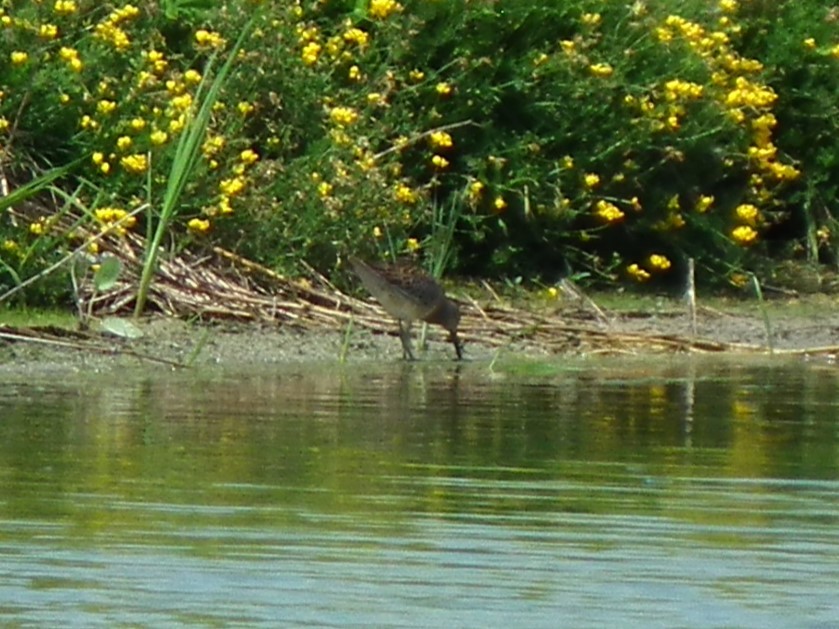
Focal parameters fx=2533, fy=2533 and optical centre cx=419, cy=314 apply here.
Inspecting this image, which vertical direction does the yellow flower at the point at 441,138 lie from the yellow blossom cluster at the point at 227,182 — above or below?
above

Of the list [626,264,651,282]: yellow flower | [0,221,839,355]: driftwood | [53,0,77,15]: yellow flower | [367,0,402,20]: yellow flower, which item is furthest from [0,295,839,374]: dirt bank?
[53,0,77,15]: yellow flower

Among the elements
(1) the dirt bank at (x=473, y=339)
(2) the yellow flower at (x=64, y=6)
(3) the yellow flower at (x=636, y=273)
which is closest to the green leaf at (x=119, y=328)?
(1) the dirt bank at (x=473, y=339)

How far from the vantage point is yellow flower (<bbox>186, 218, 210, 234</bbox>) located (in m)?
12.2

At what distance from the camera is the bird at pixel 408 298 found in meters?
11.5

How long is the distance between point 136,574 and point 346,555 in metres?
0.55

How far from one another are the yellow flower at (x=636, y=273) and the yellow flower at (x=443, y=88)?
1.60 metres

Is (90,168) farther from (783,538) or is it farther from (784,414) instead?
(783,538)

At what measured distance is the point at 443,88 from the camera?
1344 centimetres

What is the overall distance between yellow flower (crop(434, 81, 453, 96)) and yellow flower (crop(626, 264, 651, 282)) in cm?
160

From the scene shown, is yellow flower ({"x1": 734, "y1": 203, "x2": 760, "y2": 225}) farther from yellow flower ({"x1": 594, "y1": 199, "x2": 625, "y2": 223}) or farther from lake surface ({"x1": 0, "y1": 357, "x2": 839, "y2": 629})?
lake surface ({"x1": 0, "y1": 357, "x2": 839, "y2": 629})

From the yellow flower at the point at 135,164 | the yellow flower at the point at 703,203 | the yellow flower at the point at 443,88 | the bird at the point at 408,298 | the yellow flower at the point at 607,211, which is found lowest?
the bird at the point at 408,298

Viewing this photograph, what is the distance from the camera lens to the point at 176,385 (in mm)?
9820

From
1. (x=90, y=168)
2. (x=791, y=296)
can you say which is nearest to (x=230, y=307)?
(x=90, y=168)

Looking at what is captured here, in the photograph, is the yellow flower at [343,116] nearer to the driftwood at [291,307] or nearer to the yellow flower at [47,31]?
the driftwood at [291,307]
